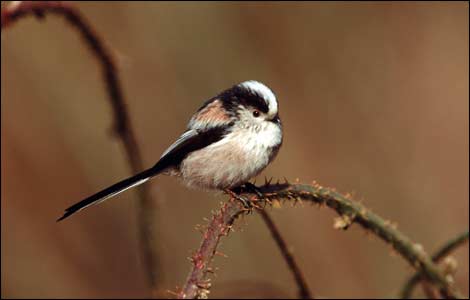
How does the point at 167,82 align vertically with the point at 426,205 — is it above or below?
above

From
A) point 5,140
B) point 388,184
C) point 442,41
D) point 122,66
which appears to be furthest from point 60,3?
point 442,41

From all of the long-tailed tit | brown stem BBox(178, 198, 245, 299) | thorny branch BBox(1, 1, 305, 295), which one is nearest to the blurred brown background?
the long-tailed tit

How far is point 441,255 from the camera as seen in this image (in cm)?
293

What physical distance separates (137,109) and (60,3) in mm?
2842

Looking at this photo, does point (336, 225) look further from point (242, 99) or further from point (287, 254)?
point (242, 99)

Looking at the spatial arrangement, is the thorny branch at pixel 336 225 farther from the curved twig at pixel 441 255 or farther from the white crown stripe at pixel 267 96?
the white crown stripe at pixel 267 96

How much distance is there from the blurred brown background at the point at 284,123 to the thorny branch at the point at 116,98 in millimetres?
1649

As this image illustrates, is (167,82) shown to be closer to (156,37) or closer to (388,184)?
(156,37)

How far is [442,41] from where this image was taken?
6.16m

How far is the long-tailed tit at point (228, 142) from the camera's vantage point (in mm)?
3613

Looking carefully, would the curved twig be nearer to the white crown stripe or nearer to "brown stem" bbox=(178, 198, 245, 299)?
"brown stem" bbox=(178, 198, 245, 299)

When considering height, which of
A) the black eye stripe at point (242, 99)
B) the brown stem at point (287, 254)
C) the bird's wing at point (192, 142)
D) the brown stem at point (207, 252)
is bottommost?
the brown stem at point (287, 254)

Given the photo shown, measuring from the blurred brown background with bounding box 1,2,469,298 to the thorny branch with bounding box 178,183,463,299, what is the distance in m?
2.24

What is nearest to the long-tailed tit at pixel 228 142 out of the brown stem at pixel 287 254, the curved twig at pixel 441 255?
the brown stem at pixel 287 254
